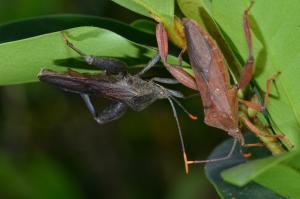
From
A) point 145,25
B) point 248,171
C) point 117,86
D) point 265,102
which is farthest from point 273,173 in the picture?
point 117,86

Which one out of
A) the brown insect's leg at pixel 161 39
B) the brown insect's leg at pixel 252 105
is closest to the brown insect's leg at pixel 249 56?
the brown insect's leg at pixel 252 105

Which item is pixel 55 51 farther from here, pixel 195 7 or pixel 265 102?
pixel 265 102

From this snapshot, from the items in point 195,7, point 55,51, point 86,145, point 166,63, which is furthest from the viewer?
point 86,145

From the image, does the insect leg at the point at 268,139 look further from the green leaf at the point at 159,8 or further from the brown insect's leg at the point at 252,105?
the green leaf at the point at 159,8

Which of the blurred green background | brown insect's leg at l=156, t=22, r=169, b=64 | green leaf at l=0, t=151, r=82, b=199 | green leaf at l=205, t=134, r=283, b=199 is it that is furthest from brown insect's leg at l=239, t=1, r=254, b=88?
green leaf at l=0, t=151, r=82, b=199

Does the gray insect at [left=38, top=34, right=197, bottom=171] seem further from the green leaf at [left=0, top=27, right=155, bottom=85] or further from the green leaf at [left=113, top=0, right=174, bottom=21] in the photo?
the green leaf at [left=113, top=0, right=174, bottom=21]
